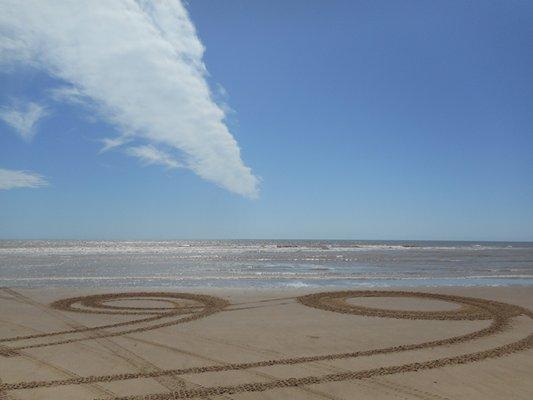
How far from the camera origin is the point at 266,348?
10.2m

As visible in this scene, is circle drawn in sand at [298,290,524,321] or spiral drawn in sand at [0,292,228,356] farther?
circle drawn in sand at [298,290,524,321]

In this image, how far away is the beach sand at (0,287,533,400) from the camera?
7508 millimetres

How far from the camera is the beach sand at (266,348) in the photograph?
751cm

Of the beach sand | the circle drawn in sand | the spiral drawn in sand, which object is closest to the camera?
the beach sand

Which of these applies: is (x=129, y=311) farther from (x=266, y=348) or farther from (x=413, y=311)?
(x=413, y=311)

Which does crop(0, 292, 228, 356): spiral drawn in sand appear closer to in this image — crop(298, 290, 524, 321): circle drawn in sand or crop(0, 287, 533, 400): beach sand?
crop(0, 287, 533, 400): beach sand

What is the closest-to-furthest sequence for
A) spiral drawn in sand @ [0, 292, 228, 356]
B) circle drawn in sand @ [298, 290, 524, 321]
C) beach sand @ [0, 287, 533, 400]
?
1. beach sand @ [0, 287, 533, 400]
2. spiral drawn in sand @ [0, 292, 228, 356]
3. circle drawn in sand @ [298, 290, 524, 321]

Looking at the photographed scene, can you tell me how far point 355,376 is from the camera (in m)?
8.12

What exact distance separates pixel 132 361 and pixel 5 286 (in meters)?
17.3

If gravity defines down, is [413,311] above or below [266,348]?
above

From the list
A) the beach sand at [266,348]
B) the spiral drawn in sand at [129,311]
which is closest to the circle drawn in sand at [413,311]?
the beach sand at [266,348]

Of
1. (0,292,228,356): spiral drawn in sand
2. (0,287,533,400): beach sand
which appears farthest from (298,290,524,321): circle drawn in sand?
(0,292,228,356): spiral drawn in sand

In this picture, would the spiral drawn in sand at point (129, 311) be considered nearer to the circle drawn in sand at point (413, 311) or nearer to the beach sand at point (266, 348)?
the beach sand at point (266, 348)

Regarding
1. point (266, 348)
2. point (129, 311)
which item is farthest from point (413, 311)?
point (129, 311)
